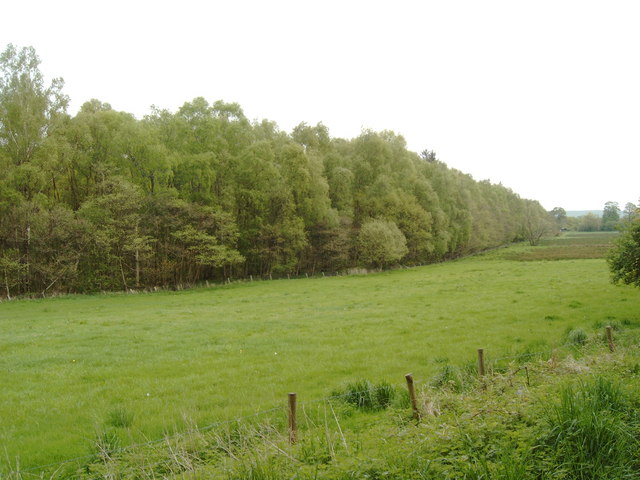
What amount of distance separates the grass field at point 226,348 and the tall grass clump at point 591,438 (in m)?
5.07

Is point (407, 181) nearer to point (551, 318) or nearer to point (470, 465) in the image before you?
point (551, 318)

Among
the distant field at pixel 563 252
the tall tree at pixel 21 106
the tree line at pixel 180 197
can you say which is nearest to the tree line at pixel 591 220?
the distant field at pixel 563 252

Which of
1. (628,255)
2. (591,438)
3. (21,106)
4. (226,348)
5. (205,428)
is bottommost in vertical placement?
(226,348)

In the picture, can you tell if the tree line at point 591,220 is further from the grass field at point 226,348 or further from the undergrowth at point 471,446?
the undergrowth at point 471,446

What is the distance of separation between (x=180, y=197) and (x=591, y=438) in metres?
44.3

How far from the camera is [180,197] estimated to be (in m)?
44.6

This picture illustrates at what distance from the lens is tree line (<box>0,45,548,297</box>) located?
35844 millimetres

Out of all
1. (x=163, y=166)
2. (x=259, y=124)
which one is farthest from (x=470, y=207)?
(x=163, y=166)

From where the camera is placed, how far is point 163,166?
41406mm

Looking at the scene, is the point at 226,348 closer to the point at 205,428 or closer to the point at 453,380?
the point at 205,428

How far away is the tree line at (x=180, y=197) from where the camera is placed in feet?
118

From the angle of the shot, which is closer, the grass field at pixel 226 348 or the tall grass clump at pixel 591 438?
the tall grass clump at pixel 591 438

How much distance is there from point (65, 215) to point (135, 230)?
5803 mm

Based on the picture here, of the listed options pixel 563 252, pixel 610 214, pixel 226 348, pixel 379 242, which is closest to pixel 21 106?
pixel 226 348
